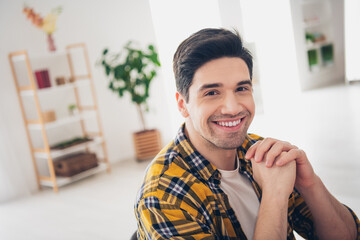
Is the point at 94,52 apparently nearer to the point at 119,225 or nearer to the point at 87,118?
the point at 87,118

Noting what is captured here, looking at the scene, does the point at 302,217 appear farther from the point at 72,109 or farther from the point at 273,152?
the point at 72,109

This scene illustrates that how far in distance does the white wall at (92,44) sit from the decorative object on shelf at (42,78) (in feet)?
1.11

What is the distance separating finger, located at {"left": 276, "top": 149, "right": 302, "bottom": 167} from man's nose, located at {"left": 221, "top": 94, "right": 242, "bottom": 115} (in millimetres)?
177

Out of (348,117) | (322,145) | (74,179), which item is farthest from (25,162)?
(348,117)

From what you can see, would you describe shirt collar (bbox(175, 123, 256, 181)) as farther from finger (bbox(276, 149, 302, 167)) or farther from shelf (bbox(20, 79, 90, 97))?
shelf (bbox(20, 79, 90, 97))

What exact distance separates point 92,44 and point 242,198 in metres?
3.95

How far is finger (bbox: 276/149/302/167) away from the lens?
3.50ft

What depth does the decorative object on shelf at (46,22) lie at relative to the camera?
4.06m

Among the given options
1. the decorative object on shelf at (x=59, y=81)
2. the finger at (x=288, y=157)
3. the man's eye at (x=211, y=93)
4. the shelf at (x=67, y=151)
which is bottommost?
the shelf at (x=67, y=151)

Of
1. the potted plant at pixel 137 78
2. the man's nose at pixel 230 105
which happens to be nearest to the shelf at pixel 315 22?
the potted plant at pixel 137 78

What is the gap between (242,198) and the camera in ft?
3.79

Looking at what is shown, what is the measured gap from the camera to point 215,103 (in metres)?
1.10

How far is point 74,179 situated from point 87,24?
184cm

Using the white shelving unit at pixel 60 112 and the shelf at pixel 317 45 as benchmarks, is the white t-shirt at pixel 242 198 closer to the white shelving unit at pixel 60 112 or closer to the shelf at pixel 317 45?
the white shelving unit at pixel 60 112
